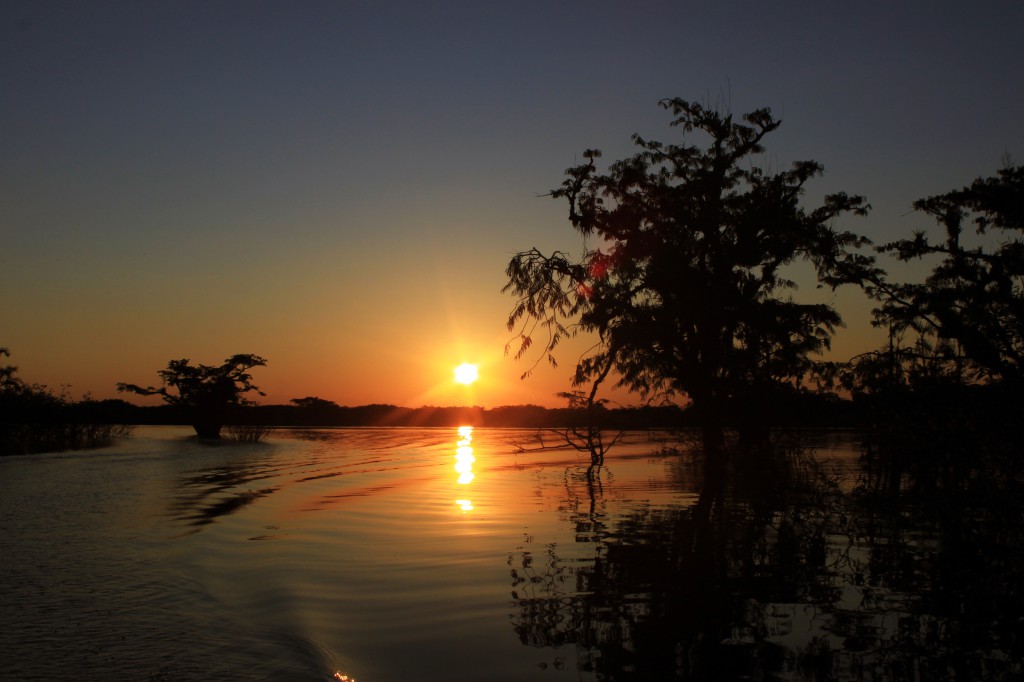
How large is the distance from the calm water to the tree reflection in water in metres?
0.05

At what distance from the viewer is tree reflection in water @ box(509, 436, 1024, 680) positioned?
603cm

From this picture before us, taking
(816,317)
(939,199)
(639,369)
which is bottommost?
(639,369)

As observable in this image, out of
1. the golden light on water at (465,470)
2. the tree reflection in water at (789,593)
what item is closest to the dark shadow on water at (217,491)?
the golden light on water at (465,470)

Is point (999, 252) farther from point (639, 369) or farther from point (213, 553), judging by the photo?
point (213, 553)

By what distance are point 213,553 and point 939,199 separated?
19.0 meters

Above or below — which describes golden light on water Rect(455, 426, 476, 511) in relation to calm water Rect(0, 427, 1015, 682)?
below

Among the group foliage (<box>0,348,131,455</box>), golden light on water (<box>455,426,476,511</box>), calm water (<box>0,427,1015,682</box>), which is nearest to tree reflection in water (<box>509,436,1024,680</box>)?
calm water (<box>0,427,1015,682</box>)

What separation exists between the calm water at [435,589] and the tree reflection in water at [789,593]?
0.05 m

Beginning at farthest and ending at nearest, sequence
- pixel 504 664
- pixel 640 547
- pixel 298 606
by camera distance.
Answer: pixel 640 547 → pixel 298 606 → pixel 504 664

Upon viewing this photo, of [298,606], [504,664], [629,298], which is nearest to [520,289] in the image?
[629,298]

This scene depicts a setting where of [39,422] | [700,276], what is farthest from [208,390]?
[700,276]

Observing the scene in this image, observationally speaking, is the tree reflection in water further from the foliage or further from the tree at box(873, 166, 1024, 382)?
the foliage

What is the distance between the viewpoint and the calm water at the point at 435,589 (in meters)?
6.23

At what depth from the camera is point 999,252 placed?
17500 mm
